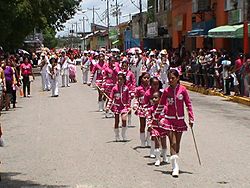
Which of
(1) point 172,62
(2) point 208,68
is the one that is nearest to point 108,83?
(2) point 208,68

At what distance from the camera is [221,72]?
26719 millimetres

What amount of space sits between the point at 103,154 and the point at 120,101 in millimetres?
1887

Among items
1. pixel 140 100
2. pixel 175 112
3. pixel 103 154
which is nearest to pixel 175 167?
pixel 175 112

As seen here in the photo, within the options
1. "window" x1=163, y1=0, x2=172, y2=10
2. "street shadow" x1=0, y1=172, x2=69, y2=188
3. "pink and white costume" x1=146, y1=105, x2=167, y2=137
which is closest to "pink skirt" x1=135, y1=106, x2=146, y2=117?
"pink and white costume" x1=146, y1=105, x2=167, y2=137

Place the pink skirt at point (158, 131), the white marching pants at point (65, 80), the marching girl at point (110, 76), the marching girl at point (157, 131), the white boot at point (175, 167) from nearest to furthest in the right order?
1. the white boot at point (175, 167)
2. the pink skirt at point (158, 131)
3. the marching girl at point (157, 131)
4. the marching girl at point (110, 76)
5. the white marching pants at point (65, 80)

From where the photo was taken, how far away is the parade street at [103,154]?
31.4ft

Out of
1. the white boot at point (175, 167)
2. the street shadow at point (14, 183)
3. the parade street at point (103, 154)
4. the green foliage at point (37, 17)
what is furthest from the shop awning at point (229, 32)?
the street shadow at point (14, 183)

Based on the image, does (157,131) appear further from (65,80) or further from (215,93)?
(65,80)

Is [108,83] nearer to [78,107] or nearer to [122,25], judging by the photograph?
[78,107]

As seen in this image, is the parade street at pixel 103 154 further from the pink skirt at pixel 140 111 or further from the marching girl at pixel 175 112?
the pink skirt at pixel 140 111

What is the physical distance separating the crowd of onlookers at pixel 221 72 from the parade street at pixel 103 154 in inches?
168

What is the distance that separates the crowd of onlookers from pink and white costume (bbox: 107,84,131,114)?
35.7ft

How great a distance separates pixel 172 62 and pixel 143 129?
25.9 metres

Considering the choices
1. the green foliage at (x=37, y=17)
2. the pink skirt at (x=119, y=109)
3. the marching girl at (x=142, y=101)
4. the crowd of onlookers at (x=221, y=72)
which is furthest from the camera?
the green foliage at (x=37, y=17)
